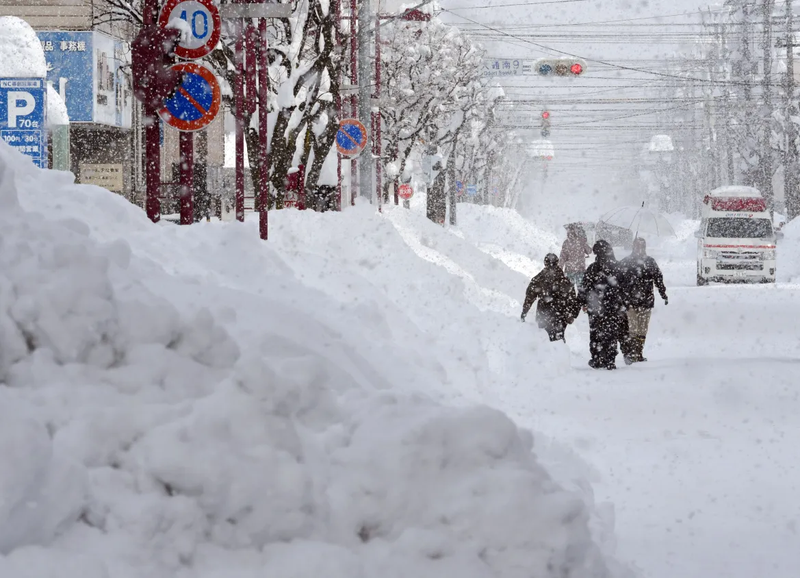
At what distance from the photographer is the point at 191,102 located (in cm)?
1295

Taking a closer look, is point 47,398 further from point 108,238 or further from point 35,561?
point 108,238

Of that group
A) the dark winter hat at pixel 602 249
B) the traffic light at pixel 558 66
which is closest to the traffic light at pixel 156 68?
the dark winter hat at pixel 602 249

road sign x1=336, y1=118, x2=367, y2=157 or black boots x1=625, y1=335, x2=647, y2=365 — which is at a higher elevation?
road sign x1=336, y1=118, x2=367, y2=157

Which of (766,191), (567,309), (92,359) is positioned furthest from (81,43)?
(92,359)

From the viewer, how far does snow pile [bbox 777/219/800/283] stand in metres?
36.0

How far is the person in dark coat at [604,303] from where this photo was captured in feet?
46.3

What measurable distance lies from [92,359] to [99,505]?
35.3 inches

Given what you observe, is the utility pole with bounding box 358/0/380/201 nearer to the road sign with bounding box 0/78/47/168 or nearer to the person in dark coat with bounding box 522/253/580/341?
the road sign with bounding box 0/78/47/168

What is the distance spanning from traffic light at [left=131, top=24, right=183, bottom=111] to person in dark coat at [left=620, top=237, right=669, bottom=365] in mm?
5646

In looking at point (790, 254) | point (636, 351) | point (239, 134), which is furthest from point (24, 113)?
point (790, 254)

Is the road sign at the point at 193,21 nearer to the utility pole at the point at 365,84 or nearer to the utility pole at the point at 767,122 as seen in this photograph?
the utility pole at the point at 365,84

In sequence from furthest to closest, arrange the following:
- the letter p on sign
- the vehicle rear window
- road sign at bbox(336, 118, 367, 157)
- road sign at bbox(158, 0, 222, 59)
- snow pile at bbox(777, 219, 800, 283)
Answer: snow pile at bbox(777, 219, 800, 283) < the vehicle rear window < road sign at bbox(336, 118, 367, 157) < the letter p on sign < road sign at bbox(158, 0, 222, 59)

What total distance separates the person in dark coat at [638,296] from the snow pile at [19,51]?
1351 cm

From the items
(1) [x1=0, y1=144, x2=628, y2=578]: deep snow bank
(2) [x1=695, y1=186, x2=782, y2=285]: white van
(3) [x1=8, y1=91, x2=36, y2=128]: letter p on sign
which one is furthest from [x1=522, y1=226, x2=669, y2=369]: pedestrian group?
(2) [x1=695, y1=186, x2=782, y2=285]: white van
